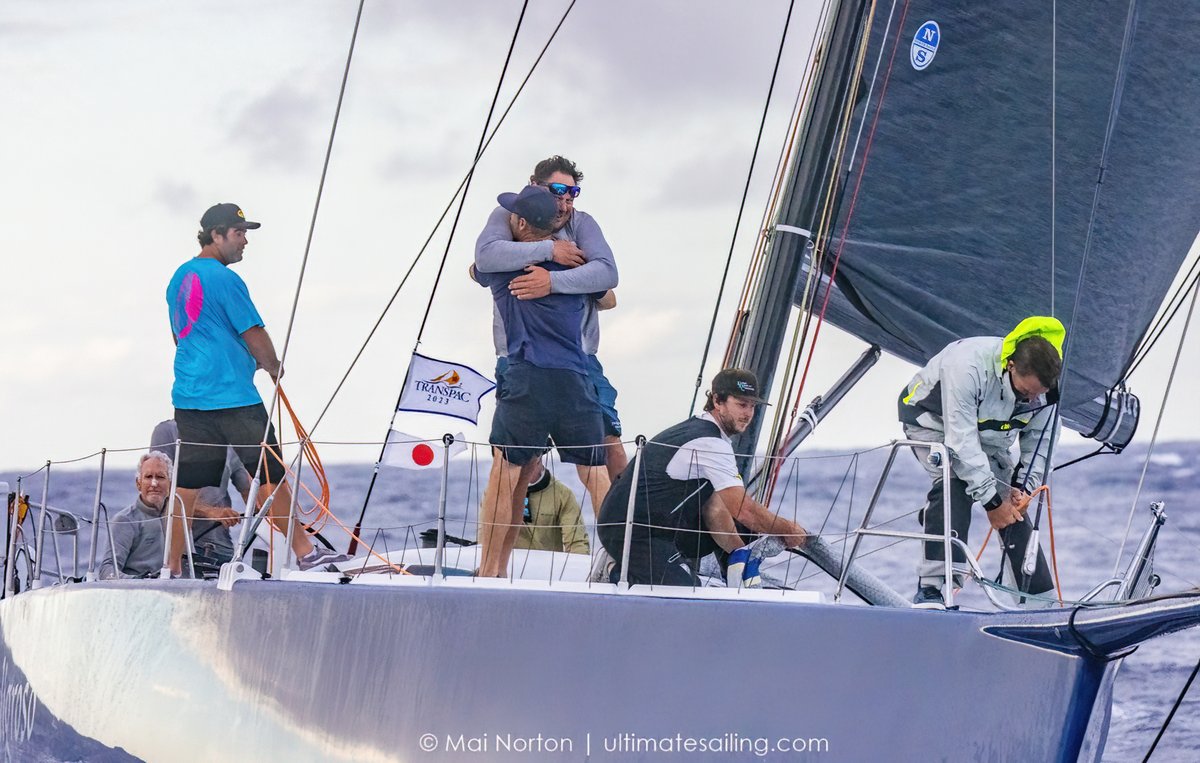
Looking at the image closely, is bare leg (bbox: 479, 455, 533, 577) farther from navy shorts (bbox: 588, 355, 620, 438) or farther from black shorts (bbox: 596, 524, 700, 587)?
navy shorts (bbox: 588, 355, 620, 438)

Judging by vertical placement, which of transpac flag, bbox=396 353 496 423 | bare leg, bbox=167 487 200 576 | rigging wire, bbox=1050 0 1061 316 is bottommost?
bare leg, bbox=167 487 200 576

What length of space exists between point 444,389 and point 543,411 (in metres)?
0.56

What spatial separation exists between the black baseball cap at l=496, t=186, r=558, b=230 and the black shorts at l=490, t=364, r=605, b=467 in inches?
17.7

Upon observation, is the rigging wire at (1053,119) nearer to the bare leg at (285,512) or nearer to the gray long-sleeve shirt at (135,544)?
the bare leg at (285,512)

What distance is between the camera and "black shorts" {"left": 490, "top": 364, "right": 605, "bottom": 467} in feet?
18.2

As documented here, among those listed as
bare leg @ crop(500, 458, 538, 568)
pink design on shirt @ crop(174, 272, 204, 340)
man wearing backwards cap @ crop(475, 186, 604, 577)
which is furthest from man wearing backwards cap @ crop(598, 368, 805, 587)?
pink design on shirt @ crop(174, 272, 204, 340)

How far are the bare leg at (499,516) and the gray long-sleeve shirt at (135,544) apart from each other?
1.47 m

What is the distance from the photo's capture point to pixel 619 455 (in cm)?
616

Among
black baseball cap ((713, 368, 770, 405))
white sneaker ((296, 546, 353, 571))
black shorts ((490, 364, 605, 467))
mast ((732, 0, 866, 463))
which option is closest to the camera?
black baseball cap ((713, 368, 770, 405))

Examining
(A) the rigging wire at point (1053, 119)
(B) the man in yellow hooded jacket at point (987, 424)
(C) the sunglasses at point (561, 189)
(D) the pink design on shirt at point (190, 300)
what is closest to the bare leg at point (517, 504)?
(C) the sunglasses at point (561, 189)

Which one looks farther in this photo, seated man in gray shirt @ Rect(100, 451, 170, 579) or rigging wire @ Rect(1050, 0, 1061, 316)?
rigging wire @ Rect(1050, 0, 1061, 316)

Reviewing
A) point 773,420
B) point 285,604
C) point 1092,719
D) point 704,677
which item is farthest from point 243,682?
point 1092,719

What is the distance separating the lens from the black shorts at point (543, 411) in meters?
5.56

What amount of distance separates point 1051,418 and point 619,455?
1457 millimetres
